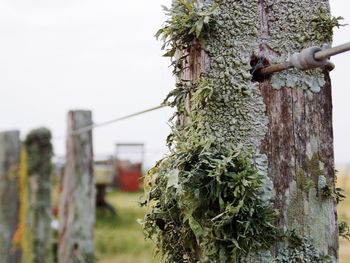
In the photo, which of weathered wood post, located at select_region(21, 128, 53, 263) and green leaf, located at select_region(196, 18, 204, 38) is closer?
green leaf, located at select_region(196, 18, 204, 38)

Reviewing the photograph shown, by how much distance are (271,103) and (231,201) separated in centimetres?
29

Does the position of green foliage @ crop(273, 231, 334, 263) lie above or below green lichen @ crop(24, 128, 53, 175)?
below

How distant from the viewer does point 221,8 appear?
175cm

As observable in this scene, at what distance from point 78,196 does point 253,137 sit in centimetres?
348

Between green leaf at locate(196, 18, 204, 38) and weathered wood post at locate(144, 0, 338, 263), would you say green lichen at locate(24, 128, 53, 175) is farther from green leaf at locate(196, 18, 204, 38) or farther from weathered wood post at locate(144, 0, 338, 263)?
green leaf at locate(196, 18, 204, 38)

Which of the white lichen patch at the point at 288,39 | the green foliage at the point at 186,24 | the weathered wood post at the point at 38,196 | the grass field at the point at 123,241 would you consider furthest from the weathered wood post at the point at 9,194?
the white lichen patch at the point at 288,39

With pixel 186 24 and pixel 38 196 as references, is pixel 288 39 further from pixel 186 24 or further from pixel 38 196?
pixel 38 196

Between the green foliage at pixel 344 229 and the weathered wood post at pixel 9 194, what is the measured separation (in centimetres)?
433

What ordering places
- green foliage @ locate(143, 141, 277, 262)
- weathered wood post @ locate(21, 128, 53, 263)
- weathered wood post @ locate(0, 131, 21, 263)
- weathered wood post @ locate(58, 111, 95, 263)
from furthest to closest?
weathered wood post @ locate(0, 131, 21, 263) < weathered wood post @ locate(21, 128, 53, 263) < weathered wood post @ locate(58, 111, 95, 263) < green foliage @ locate(143, 141, 277, 262)

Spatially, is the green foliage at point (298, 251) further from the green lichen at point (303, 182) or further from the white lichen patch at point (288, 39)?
the white lichen patch at point (288, 39)

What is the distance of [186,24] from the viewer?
1.74m

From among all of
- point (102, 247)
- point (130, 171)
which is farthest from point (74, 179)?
point (130, 171)

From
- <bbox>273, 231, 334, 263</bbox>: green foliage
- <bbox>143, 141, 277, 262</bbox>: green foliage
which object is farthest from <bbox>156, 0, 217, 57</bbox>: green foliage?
<bbox>273, 231, 334, 263</bbox>: green foliage

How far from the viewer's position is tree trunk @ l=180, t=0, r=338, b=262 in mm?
1718
